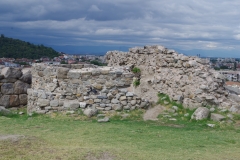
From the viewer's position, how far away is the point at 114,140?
8.74m

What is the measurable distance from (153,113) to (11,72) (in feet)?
26.3

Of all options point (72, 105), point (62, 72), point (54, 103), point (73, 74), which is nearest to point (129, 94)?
point (72, 105)

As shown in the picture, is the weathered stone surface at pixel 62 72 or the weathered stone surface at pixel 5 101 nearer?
the weathered stone surface at pixel 62 72

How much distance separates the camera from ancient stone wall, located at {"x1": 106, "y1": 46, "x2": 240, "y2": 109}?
12891mm

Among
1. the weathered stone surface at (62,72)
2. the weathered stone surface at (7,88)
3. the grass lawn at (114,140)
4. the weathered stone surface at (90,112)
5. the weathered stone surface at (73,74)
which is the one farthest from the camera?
the weathered stone surface at (7,88)

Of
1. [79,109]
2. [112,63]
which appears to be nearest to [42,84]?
[79,109]

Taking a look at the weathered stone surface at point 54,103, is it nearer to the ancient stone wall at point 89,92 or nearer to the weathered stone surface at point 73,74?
the ancient stone wall at point 89,92

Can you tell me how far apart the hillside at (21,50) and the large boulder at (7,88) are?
22346mm

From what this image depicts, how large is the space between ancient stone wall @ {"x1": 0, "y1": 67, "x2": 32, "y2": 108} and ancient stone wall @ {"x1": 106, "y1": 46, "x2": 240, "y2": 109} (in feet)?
18.8

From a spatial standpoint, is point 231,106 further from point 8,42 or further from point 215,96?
point 8,42

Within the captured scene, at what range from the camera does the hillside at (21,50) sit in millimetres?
38475

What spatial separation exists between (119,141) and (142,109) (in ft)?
15.4

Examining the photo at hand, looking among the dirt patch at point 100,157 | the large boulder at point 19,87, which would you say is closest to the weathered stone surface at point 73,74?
the large boulder at point 19,87

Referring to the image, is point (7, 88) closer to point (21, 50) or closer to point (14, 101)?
point (14, 101)
